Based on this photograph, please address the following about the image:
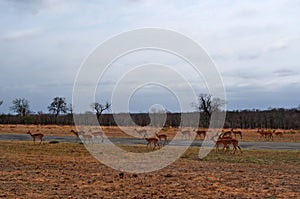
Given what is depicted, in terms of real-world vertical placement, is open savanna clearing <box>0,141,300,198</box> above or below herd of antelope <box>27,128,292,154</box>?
below

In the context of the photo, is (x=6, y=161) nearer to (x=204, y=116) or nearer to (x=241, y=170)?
(x=241, y=170)

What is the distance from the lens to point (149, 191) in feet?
39.9

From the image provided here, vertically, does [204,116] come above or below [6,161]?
above

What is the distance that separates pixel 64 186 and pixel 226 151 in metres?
16.1

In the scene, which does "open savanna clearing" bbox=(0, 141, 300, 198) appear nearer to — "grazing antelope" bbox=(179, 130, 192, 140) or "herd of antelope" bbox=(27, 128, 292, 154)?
"herd of antelope" bbox=(27, 128, 292, 154)

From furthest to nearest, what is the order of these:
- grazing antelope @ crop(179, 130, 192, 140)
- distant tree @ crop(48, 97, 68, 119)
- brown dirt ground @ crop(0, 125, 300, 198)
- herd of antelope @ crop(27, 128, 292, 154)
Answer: distant tree @ crop(48, 97, 68, 119) → grazing antelope @ crop(179, 130, 192, 140) → herd of antelope @ crop(27, 128, 292, 154) → brown dirt ground @ crop(0, 125, 300, 198)

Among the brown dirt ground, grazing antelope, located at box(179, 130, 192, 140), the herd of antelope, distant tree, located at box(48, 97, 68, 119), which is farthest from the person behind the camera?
distant tree, located at box(48, 97, 68, 119)

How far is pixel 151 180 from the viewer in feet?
47.2

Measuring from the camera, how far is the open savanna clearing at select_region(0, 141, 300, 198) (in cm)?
1179

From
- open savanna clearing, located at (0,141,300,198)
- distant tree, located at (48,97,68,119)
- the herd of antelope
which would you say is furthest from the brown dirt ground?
distant tree, located at (48,97,68,119)

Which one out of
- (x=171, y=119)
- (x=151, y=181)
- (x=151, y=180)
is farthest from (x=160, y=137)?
(x=171, y=119)

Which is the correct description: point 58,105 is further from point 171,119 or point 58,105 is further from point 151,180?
point 151,180

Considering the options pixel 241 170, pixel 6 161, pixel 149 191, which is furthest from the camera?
pixel 6 161

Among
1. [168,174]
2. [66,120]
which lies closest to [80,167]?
[168,174]
